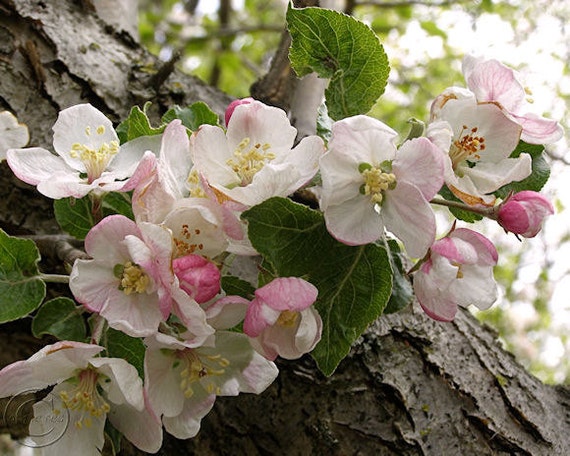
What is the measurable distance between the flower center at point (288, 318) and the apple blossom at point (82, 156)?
308 mm

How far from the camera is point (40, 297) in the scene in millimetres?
1004

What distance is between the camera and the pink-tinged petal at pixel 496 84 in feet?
3.17

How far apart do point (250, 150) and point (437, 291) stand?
339mm

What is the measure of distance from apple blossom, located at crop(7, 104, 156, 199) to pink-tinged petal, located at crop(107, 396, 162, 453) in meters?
0.32

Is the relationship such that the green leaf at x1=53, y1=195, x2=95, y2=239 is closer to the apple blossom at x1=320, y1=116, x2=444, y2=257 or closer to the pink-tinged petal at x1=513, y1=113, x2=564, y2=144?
Answer: the apple blossom at x1=320, y1=116, x2=444, y2=257

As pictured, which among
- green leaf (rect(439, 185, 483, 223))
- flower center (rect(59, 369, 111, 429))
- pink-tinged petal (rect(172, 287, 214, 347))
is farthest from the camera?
green leaf (rect(439, 185, 483, 223))

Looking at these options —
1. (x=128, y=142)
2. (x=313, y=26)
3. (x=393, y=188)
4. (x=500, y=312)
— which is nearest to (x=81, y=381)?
(x=128, y=142)

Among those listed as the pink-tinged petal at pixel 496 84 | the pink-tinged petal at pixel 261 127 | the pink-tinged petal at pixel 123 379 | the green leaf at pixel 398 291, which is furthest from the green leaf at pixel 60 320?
the pink-tinged petal at pixel 496 84

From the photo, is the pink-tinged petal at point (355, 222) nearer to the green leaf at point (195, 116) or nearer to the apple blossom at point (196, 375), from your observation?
the apple blossom at point (196, 375)

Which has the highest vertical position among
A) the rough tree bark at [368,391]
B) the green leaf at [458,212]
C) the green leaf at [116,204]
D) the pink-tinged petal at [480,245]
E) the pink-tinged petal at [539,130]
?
the pink-tinged petal at [539,130]

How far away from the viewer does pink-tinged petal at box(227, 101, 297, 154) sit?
38.3 inches

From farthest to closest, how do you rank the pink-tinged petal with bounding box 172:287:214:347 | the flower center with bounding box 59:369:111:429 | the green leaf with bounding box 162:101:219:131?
the green leaf with bounding box 162:101:219:131, the flower center with bounding box 59:369:111:429, the pink-tinged petal with bounding box 172:287:214:347

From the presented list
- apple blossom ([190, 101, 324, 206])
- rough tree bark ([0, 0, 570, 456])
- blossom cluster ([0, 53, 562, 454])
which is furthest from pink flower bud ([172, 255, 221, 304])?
rough tree bark ([0, 0, 570, 456])

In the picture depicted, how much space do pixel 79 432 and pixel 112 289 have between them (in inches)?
9.7
